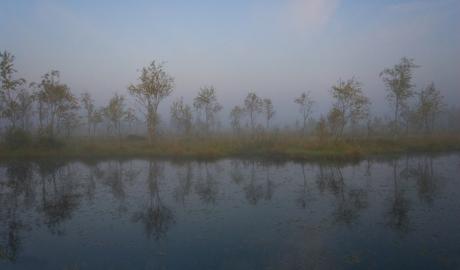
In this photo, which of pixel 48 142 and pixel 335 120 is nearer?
pixel 48 142

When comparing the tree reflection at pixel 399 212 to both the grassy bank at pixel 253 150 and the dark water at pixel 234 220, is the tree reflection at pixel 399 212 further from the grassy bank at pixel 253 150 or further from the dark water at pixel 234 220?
the grassy bank at pixel 253 150

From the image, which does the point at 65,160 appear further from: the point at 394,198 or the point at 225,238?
the point at 394,198

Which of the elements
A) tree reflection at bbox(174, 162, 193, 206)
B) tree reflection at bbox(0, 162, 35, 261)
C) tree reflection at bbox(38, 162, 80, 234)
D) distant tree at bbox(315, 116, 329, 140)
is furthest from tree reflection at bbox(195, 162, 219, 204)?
distant tree at bbox(315, 116, 329, 140)

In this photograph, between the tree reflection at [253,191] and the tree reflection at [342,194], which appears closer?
the tree reflection at [342,194]

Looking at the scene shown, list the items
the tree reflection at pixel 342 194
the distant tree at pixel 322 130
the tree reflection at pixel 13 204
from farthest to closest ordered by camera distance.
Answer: the distant tree at pixel 322 130, the tree reflection at pixel 342 194, the tree reflection at pixel 13 204

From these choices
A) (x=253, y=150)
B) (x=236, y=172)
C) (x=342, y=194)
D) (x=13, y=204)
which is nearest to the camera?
(x=13, y=204)

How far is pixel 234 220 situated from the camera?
43.0 feet

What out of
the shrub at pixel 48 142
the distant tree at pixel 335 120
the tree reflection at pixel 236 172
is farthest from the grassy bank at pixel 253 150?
the tree reflection at pixel 236 172

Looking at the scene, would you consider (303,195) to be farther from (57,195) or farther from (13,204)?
(13,204)

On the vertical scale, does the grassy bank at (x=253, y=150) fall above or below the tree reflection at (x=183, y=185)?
above

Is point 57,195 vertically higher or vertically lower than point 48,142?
lower

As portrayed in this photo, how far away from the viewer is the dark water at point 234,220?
30.8 feet

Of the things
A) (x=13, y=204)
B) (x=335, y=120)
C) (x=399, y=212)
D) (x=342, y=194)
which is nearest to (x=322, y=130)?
(x=335, y=120)

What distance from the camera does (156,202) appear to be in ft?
53.2
